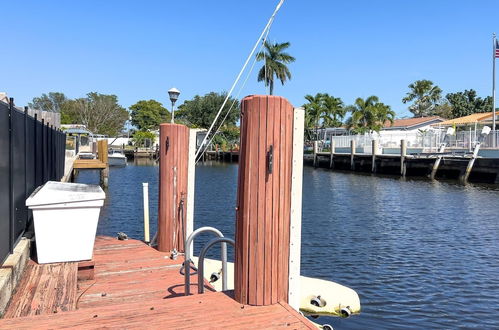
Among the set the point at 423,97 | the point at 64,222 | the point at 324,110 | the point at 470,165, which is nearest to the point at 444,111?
the point at 423,97

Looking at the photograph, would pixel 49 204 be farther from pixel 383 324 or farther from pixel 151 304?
pixel 383 324

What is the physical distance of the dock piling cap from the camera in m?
4.71

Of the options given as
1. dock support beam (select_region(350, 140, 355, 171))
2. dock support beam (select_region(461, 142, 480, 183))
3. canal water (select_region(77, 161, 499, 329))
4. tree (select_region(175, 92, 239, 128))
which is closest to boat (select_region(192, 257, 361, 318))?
canal water (select_region(77, 161, 499, 329))

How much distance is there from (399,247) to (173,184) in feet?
26.8

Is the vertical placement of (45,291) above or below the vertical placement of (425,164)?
below

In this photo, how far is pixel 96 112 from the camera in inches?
3204

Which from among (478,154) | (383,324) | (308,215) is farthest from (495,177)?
(383,324)

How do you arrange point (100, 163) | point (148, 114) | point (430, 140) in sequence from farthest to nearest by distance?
point (148, 114)
point (430, 140)
point (100, 163)

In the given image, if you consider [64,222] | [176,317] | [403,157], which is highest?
[403,157]

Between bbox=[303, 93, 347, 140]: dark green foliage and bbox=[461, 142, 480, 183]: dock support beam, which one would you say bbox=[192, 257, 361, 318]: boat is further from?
bbox=[303, 93, 347, 140]: dark green foliage

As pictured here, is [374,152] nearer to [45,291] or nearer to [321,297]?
[321,297]

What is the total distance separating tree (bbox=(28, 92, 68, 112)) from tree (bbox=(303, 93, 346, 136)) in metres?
50.7

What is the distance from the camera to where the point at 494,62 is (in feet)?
132

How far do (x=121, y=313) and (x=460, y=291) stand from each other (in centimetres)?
739
